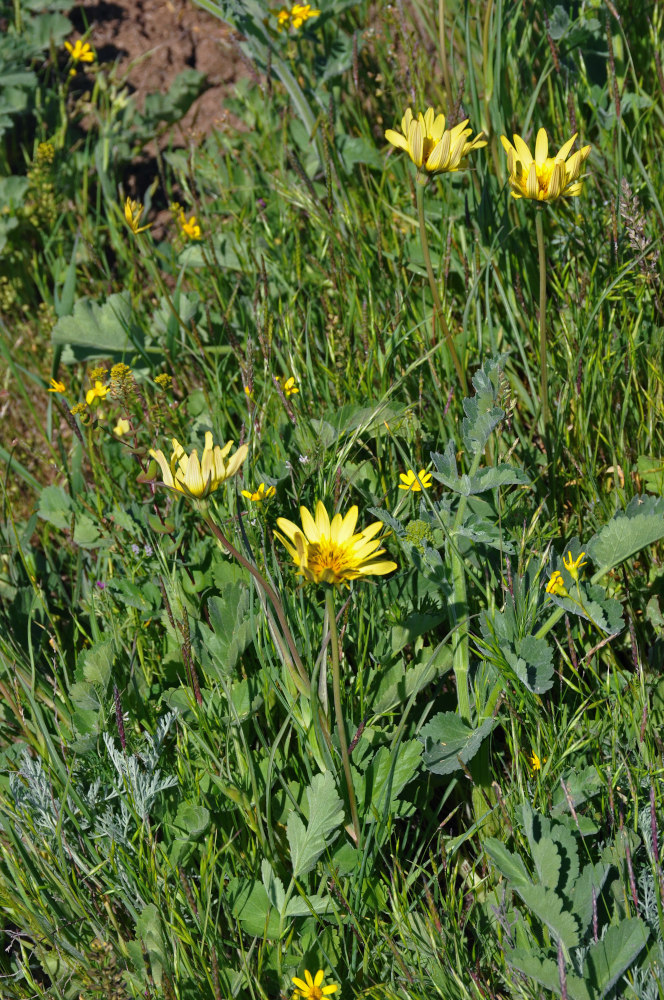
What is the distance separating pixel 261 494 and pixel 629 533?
2.39 feet

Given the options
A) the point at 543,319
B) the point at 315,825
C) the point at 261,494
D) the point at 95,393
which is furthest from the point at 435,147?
the point at 315,825

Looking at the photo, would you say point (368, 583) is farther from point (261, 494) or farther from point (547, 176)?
point (547, 176)

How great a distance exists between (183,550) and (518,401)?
957 millimetres

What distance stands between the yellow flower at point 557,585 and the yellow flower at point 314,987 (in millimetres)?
744

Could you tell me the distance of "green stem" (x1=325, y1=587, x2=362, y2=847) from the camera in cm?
121

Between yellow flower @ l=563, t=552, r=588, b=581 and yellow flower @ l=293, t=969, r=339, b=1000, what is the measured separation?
775mm

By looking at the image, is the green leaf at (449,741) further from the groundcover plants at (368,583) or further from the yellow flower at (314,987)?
the yellow flower at (314,987)

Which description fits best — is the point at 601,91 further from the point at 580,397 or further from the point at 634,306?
the point at 580,397

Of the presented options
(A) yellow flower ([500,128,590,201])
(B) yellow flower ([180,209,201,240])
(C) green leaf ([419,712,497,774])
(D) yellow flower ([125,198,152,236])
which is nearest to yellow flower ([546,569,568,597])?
(C) green leaf ([419,712,497,774])

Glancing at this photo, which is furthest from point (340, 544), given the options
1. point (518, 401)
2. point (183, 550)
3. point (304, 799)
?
point (518, 401)

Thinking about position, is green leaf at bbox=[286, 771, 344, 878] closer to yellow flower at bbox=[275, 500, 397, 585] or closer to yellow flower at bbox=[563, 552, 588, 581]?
yellow flower at bbox=[275, 500, 397, 585]

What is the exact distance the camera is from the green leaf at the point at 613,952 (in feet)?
3.84

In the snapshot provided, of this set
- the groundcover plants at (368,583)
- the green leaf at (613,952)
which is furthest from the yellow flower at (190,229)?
the green leaf at (613,952)

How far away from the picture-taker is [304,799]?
153 centimetres
